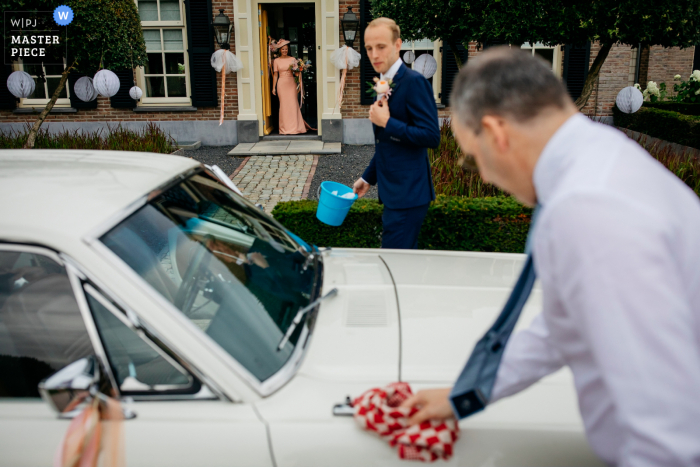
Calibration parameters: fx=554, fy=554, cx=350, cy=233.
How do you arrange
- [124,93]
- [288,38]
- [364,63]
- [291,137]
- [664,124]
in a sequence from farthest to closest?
[288,38] → [291,137] → [124,93] → [364,63] → [664,124]

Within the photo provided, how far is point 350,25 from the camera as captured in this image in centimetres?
1155

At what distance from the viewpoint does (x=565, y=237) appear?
0.98 meters

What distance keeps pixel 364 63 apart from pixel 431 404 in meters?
11.4

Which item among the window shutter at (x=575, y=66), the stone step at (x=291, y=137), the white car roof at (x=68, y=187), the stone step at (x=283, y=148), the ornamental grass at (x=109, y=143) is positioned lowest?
the stone step at (x=283, y=148)

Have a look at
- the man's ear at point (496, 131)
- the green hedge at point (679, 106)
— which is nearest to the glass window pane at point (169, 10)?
the green hedge at point (679, 106)

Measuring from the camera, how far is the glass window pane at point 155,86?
12742 mm

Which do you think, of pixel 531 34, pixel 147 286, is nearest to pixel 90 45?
pixel 531 34

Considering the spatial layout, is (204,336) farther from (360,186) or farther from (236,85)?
(236,85)

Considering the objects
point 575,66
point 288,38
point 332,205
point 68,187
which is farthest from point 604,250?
point 288,38

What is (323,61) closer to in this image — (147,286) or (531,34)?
(531,34)

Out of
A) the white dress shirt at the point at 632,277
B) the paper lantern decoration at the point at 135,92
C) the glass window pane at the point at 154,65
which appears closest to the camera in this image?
the white dress shirt at the point at 632,277

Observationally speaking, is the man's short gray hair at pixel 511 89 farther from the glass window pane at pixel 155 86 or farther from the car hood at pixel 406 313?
the glass window pane at pixel 155 86

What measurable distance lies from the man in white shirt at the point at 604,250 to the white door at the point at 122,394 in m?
0.98

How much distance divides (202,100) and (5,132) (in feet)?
15.0
